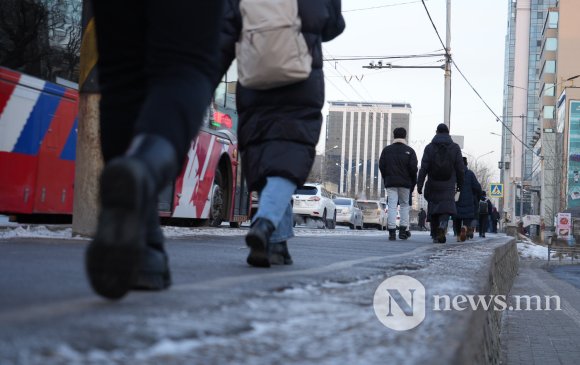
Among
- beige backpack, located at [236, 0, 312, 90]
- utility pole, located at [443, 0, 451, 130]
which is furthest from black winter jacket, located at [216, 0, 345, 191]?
utility pole, located at [443, 0, 451, 130]

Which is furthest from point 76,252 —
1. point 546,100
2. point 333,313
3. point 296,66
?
point 546,100

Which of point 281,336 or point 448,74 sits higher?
point 448,74

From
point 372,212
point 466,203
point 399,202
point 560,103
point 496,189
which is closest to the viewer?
point 399,202

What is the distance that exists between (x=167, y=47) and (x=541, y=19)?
14925 centimetres

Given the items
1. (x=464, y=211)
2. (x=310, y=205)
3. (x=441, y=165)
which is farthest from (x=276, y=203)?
(x=310, y=205)

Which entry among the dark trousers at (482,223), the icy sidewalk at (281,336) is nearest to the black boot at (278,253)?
the icy sidewalk at (281,336)

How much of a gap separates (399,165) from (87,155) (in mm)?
8128

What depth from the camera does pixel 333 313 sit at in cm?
236

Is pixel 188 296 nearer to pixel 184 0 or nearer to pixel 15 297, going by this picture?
pixel 15 297

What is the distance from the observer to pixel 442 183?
14.4 meters

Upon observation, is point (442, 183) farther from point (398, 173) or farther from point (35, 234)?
point (35, 234)

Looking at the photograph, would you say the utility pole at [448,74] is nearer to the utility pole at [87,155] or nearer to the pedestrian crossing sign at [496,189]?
the pedestrian crossing sign at [496,189]

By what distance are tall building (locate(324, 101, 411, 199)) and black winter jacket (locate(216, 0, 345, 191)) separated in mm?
76643

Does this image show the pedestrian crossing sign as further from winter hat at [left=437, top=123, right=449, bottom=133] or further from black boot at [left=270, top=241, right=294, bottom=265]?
black boot at [left=270, top=241, right=294, bottom=265]
